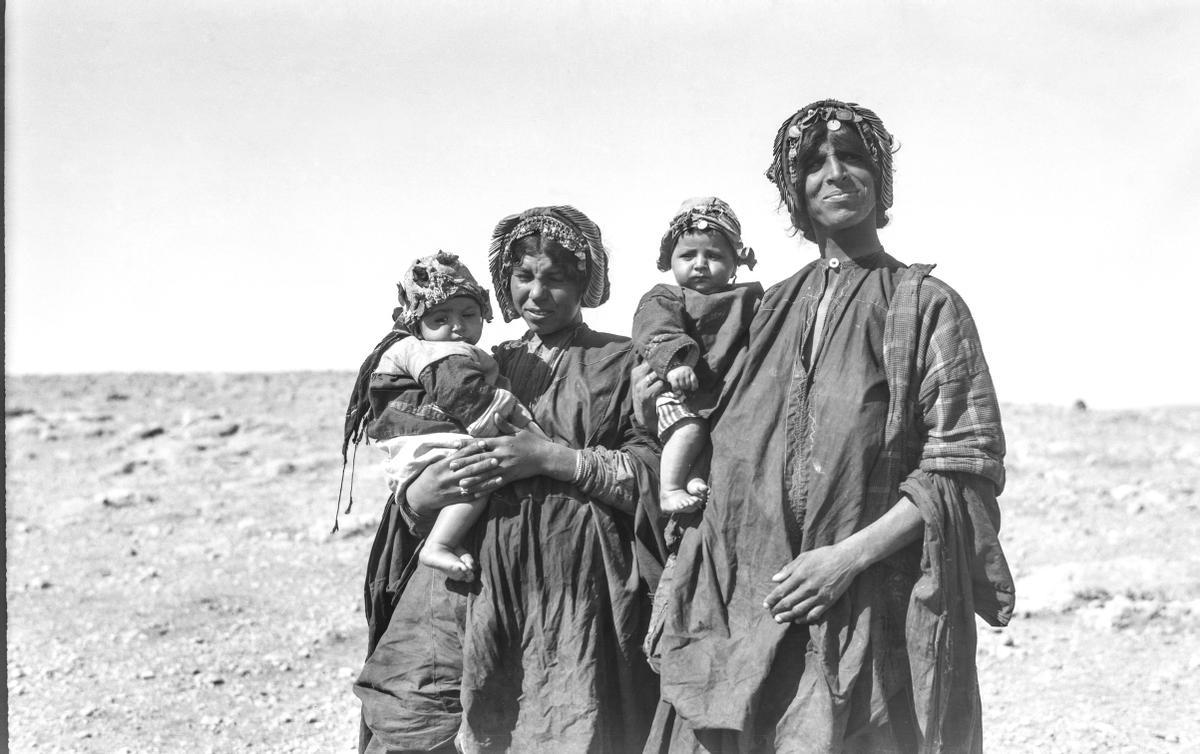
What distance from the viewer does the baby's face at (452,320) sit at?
3.93 m

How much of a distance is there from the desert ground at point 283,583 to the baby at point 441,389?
3569 mm

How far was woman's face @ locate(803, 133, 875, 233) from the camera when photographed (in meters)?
3.44

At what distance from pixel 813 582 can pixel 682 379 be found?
1.99 ft

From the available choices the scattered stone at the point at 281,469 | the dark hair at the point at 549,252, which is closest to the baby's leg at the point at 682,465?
the dark hair at the point at 549,252

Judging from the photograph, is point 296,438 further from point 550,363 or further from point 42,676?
point 550,363

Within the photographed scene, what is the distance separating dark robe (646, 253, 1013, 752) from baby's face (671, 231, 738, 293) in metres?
0.40

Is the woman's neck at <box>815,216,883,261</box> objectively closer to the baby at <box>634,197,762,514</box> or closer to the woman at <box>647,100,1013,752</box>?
the woman at <box>647,100,1013,752</box>

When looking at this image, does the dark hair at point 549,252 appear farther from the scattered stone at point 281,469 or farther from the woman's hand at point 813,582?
the scattered stone at point 281,469

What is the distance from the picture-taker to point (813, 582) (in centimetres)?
322

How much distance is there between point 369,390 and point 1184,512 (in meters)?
8.92

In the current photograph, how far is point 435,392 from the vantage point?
3.85 metres

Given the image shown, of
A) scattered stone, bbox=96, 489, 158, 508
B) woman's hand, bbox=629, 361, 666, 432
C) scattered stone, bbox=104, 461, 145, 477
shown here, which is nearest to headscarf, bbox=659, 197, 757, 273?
woman's hand, bbox=629, 361, 666, 432

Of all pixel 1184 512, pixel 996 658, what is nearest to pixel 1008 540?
pixel 1184 512

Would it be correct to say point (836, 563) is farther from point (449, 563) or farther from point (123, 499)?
point (123, 499)
